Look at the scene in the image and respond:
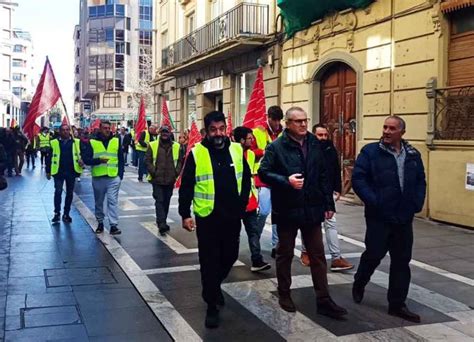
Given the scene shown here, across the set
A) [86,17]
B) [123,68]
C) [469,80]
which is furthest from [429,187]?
[86,17]

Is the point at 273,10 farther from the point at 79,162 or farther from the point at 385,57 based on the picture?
the point at 79,162

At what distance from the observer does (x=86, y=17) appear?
8331 centimetres

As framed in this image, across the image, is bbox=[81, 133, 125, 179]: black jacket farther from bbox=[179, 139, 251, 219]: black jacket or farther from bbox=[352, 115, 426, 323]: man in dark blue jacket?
bbox=[352, 115, 426, 323]: man in dark blue jacket

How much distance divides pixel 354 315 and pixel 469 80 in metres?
6.58

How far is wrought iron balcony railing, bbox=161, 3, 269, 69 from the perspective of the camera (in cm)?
1811

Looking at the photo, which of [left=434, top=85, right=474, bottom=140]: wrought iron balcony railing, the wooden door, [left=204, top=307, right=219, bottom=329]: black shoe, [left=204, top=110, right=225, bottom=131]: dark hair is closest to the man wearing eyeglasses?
[left=204, top=110, right=225, bottom=131]: dark hair

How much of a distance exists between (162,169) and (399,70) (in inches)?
215

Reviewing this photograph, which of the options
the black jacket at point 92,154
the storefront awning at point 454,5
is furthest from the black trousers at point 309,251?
the storefront awning at point 454,5

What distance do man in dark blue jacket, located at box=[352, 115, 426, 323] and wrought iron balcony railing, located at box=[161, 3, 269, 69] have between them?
12856 millimetres

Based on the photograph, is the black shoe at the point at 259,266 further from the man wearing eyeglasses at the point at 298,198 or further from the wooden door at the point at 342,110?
the wooden door at the point at 342,110

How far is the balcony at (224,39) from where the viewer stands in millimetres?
18053

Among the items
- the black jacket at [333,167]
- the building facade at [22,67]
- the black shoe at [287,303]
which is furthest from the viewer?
the building facade at [22,67]

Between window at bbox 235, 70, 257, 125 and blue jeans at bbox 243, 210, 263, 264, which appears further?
window at bbox 235, 70, 257, 125

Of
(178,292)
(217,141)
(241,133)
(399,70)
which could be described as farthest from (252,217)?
(399,70)
